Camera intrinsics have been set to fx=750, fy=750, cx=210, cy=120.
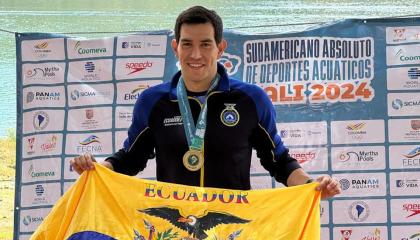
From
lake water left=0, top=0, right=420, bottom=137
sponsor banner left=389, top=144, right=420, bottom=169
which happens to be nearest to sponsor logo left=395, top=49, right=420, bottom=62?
sponsor banner left=389, top=144, right=420, bottom=169

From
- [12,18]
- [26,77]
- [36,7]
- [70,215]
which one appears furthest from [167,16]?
[70,215]

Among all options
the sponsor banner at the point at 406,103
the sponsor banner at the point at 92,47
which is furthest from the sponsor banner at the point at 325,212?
the sponsor banner at the point at 92,47

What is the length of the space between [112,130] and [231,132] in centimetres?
261

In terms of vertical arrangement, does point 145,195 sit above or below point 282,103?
below

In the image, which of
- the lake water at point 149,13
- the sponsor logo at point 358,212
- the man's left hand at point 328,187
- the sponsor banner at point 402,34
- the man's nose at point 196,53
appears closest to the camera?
the man's nose at point 196,53

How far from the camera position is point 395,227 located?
17.7ft

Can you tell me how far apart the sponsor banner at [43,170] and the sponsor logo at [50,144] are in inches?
3.0

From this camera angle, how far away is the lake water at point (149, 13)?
16406mm

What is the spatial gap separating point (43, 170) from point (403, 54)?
2773mm

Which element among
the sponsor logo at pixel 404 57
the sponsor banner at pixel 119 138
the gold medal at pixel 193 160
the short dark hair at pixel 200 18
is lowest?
the gold medal at pixel 193 160

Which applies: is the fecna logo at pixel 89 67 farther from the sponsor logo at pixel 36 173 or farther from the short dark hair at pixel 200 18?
the short dark hair at pixel 200 18

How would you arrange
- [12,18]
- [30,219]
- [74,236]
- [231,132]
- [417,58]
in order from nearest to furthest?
[231,132] → [74,236] → [417,58] → [30,219] → [12,18]

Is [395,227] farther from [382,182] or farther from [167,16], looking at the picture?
[167,16]

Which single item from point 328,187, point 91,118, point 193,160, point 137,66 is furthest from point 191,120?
point 91,118
